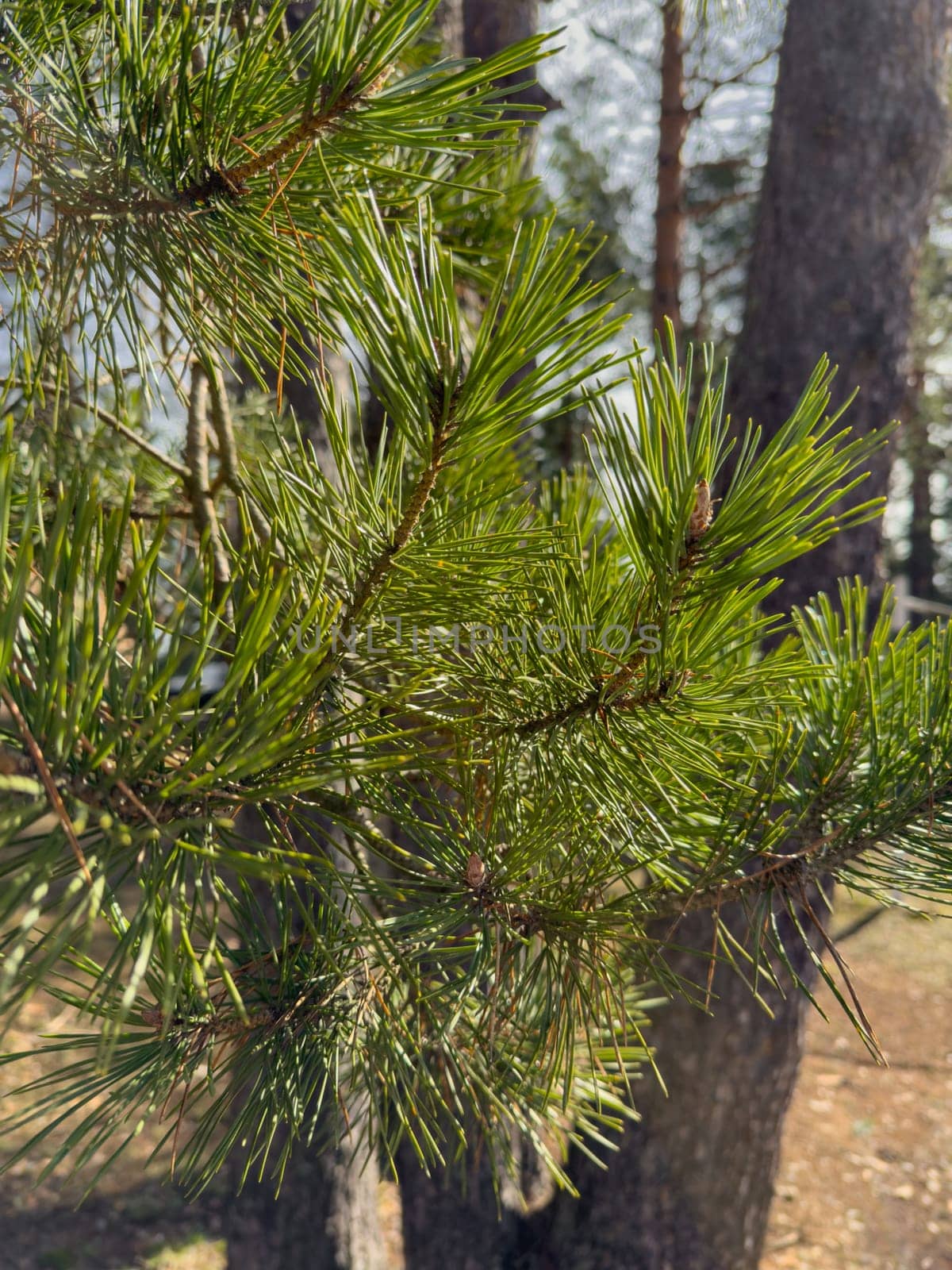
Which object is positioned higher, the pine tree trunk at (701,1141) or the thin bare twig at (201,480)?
the thin bare twig at (201,480)

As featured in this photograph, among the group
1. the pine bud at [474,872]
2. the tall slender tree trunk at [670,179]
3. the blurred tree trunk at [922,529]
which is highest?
the blurred tree trunk at [922,529]

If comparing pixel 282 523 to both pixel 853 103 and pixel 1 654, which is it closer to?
pixel 1 654

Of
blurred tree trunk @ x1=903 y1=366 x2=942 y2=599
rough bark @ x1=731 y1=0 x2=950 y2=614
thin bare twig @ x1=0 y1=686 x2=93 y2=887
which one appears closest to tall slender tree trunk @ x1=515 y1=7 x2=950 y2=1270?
rough bark @ x1=731 y1=0 x2=950 y2=614

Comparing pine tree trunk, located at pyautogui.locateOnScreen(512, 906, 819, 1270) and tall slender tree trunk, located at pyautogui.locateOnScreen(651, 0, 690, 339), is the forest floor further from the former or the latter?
tall slender tree trunk, located at pyautogui.locateOnScreen(651, 0, 690, 339)

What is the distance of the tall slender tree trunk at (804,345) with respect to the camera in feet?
4.98

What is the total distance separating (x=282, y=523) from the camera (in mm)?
600

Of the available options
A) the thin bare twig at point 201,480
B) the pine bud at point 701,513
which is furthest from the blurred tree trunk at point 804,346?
the pine bud at point 701,513

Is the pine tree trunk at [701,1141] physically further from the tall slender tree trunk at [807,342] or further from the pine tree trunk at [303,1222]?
the pine tree trunk at [303,1222]

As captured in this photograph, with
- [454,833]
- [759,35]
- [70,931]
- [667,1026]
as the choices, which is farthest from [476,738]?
[759,35]

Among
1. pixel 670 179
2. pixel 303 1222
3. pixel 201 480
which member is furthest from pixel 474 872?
pixel 670 179

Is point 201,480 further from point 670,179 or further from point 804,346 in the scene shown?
point 670,179

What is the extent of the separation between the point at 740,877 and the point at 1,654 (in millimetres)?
518

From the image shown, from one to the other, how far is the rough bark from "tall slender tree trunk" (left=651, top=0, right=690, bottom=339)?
75 cm

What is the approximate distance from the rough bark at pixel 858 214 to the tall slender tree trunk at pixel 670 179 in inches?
29.6
